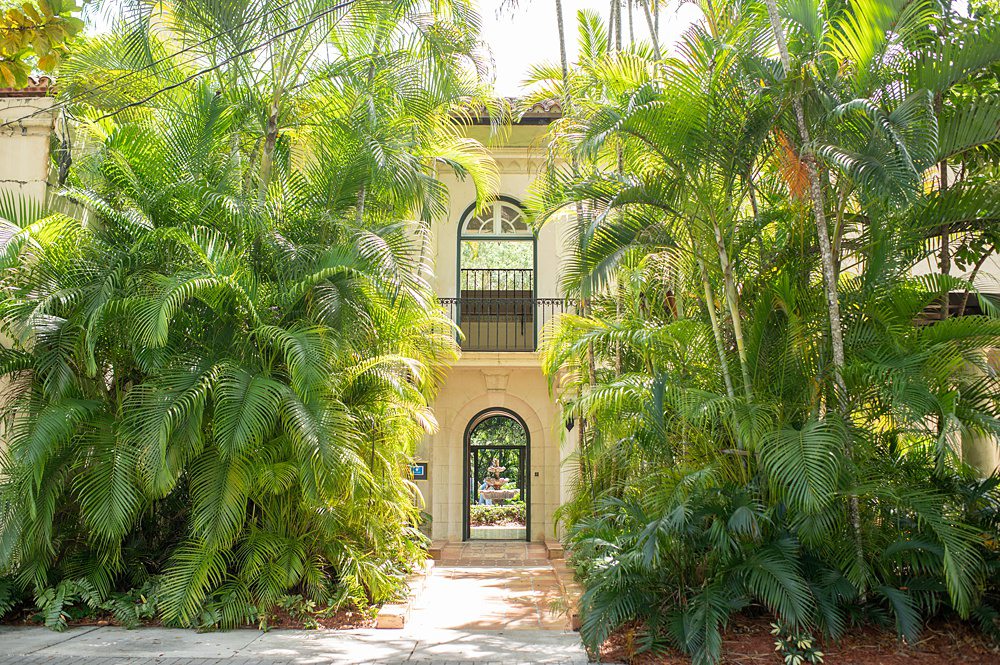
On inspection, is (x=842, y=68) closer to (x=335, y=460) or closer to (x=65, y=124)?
(x=335, y=460)

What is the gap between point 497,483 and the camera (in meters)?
24.2

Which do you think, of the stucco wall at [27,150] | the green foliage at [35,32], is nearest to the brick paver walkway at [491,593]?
the green foliage at [35,32]

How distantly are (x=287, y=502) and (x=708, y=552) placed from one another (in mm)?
3885

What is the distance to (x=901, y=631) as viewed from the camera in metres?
5.88

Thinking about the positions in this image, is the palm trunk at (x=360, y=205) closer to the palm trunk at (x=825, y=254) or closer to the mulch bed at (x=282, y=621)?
the mulch bed at (x=282, y=621)

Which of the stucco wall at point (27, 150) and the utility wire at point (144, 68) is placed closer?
the utility wire at point (144, 68)

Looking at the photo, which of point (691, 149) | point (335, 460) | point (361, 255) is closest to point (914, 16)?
point (691, 149)

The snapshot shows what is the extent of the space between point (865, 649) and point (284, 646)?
14.6 feet

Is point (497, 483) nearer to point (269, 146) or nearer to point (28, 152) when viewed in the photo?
point (28, 152)

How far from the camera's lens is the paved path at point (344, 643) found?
634 cm

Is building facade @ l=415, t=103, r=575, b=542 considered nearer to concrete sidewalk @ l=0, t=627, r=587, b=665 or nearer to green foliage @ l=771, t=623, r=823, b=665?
concrete sidewalk @ l=0, t=627, r=587, b=665

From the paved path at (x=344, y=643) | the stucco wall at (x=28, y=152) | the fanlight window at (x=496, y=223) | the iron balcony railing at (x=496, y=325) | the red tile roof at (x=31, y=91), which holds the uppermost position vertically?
the fanlight window at (x=496, y=223)

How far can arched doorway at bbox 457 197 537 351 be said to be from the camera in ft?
53.4

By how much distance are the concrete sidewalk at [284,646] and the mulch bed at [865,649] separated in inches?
26.2
